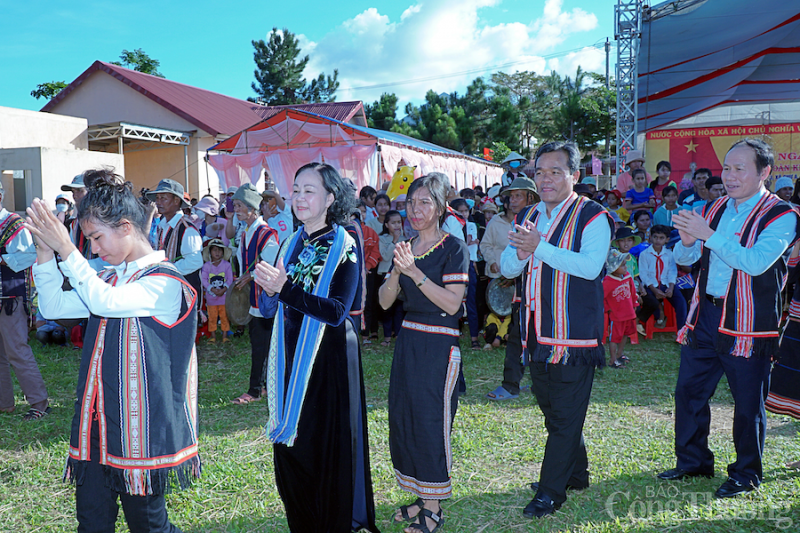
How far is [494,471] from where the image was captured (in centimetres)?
383

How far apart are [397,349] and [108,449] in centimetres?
145

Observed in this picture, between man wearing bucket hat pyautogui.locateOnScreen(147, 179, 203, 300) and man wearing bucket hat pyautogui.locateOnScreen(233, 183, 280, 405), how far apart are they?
486 mm

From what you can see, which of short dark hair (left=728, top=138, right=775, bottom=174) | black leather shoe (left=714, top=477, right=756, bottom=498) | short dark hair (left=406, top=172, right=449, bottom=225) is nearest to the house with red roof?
short dark hair (left=406, top=172, right=449, bottom=225)

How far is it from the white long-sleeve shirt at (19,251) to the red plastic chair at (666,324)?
22.3 feet

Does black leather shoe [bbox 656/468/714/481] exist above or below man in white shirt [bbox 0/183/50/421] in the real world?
below

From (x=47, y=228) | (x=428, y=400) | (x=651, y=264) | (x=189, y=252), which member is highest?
(x=47, y=228)

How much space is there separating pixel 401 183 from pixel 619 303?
340 centimetres

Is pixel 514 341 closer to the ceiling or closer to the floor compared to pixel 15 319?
closer to the floor

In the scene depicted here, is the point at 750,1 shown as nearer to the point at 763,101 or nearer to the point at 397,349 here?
the point at 763,101

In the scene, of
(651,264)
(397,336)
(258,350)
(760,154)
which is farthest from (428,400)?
(651,264)

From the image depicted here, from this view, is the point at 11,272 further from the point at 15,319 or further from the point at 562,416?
the point at 562,416

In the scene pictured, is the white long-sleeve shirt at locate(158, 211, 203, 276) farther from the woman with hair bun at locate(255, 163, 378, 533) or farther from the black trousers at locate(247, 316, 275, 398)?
Answer: the woman with hair bun at locate(255, 163, 378, 533)

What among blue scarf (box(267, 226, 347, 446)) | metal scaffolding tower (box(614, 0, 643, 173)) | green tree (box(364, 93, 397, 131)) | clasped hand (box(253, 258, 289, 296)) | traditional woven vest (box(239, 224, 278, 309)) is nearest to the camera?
clasped hand (box(253, 258, 289, 296))

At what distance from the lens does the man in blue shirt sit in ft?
10.2
